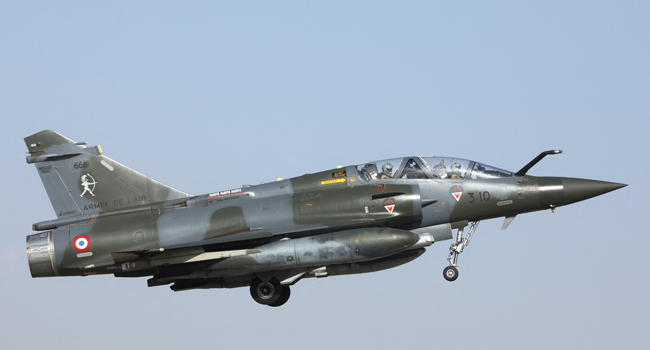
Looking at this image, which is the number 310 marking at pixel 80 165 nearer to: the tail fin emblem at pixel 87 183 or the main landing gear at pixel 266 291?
the tail fin emblem at pixel 87 183

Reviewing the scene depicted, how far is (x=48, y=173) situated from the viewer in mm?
19859

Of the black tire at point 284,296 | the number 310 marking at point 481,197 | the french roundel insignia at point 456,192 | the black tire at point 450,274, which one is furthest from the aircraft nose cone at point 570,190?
the black tire at point 284,296

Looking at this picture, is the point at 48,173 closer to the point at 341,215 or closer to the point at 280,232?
the point at 280,232

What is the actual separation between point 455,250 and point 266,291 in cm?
476

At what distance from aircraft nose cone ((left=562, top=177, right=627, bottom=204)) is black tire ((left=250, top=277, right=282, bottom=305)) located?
7.31 m

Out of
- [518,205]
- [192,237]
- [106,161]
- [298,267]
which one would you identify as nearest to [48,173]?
[106,161]

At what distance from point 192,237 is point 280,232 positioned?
2331 millimetres

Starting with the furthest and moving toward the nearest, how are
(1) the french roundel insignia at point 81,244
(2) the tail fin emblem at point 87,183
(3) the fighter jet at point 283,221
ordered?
(2) the tail fin emblem at point 87,183 < (1) the french roundel insignia at point 81,244 < (3) the fighter jet at point 283,221

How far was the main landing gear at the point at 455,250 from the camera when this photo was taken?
17.7 meters

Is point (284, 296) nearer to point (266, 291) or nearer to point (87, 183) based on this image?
point (266, 291)

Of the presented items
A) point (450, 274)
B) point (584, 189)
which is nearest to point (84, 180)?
point (450, 274)

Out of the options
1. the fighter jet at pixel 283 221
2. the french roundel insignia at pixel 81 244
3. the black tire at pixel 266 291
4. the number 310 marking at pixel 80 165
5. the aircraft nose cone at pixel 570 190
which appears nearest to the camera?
the fighter jet at pixel 283 221

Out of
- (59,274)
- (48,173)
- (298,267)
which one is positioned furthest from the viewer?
(48,173)

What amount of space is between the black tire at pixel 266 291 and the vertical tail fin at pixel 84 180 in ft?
10.3
